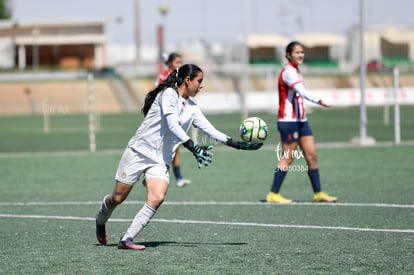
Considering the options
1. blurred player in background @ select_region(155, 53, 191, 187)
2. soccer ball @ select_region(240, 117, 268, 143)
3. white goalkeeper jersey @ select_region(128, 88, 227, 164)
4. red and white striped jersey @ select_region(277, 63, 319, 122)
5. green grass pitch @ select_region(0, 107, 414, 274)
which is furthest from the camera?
blurred player in background @ select_region(155, 53, 191, 187)

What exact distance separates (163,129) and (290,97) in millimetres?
4642

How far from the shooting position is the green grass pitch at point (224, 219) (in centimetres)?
926

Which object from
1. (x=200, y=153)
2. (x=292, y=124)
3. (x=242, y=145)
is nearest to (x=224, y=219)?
(x=292, y=124)

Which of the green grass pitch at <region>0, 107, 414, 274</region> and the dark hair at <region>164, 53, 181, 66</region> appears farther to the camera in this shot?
the dark hair at <region>164, 53, 181, 66</region>

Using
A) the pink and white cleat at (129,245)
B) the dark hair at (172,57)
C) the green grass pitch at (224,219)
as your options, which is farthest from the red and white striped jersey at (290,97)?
the pink and white cleat at (129,245)

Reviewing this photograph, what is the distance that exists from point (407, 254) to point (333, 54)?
3532 inches

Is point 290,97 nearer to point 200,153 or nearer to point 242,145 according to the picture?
point 242,145

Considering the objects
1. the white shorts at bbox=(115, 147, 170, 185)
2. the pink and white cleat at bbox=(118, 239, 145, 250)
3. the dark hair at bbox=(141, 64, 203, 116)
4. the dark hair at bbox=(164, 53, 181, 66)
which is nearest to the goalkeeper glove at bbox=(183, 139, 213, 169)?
the white shorts at bbox=(115, 147, 170, 185)

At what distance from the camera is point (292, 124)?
14367 mm

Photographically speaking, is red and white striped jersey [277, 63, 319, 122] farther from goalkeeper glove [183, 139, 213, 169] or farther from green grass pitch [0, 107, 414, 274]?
goalkeeper glove [183, 139, 213, 169]

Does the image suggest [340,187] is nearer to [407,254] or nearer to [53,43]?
[407,254]

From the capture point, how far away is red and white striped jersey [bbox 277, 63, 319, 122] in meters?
14.3

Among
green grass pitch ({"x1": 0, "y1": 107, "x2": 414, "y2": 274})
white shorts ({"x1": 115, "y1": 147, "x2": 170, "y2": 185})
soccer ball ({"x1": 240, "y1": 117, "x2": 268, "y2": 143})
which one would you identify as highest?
soccer ball ({"x1": 240, "y1": 117, "x2": 268, "y2": 143})

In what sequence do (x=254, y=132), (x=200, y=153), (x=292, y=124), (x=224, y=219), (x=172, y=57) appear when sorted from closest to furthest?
→ (x=200, y=153) → (x=254, y=132) → (x=224, y=219) → (x=292, y=124) → (x=172, y=57)
